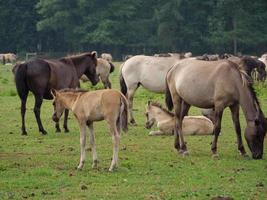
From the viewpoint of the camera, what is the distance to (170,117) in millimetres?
16875

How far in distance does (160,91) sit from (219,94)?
21.3 ft

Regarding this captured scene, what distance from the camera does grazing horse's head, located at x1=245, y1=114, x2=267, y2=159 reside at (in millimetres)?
13438

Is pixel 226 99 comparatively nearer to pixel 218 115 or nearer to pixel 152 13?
pixel 218 115

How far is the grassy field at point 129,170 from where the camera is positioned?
33.4ft

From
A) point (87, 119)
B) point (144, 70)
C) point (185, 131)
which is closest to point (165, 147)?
point (185, 131)

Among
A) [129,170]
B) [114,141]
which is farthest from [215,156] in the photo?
[114,141]

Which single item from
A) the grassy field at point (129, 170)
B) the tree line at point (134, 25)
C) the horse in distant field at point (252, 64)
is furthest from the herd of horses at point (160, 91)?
the tree line at point (134, 25)

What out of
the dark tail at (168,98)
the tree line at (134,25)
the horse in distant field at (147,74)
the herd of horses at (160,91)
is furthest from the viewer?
the tree line at (134,25)

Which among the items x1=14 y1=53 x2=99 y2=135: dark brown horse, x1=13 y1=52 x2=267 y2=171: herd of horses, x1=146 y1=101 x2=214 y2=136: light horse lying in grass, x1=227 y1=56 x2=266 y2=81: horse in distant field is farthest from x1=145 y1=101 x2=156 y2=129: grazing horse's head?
x1=227 y1=56 x2=266 y2=81: horse in distant field

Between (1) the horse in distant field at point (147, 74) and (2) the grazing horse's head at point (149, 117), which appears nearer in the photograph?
(2) the grazing horse's head at point (149, 117)

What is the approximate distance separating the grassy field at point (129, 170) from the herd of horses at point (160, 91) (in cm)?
44

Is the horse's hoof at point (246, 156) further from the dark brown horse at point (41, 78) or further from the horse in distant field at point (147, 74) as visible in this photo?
the horse in distant field at point (147, 74)

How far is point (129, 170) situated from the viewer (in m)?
11.9

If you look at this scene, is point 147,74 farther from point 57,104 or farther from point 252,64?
point 57,104
